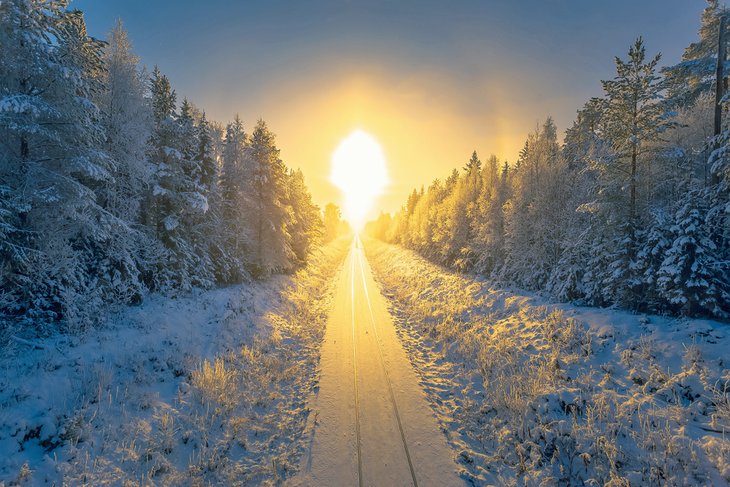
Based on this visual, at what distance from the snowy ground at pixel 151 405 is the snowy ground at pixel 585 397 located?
4888 mm

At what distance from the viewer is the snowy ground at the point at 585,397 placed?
580 centimetres

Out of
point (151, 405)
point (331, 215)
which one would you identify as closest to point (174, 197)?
point (151, 405)

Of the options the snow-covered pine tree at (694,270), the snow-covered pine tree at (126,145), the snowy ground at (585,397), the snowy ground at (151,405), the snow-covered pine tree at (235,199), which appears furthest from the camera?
the snow-covered pine tree at (235,199)

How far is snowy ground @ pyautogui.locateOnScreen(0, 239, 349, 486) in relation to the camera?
564 centimetres

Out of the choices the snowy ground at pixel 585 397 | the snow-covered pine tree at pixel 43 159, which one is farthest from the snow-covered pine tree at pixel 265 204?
the snowy ground at pixel 585 397

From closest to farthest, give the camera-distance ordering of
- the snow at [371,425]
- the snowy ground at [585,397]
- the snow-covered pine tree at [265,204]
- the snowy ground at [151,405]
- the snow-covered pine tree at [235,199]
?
the snowy ground at [151,405], the snowy ground at [585,397], the snow at [371,425], the snow-covered pine tree at [235,199], the snow-covered pine tree at [265,204]

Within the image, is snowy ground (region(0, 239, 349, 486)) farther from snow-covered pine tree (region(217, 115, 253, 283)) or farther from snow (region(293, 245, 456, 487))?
snow-covered pine tree (region(217, 115, 253, 283))

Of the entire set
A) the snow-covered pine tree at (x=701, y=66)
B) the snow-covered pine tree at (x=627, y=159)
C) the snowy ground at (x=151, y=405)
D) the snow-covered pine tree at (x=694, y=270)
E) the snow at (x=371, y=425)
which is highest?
the snow-covered pine tree at (x=701, y=66)

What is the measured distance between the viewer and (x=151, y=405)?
7438mm

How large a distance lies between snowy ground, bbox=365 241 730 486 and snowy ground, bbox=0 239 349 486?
489cm

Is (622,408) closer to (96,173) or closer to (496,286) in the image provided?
(496,286)

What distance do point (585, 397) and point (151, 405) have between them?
38.3ft

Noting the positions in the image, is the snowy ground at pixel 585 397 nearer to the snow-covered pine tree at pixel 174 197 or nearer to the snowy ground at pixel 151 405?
the snowy ground at pixel 151 405

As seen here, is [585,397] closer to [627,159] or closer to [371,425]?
[371,425]
